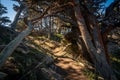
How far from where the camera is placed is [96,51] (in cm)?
1081

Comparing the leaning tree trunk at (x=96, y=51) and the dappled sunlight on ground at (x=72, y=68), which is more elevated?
the leaning tree trunk at (x=96, y=51)

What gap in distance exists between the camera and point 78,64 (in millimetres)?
13578

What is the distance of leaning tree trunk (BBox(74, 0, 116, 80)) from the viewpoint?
34.0 ft

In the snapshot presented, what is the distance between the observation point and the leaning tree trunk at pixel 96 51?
34.0 feet

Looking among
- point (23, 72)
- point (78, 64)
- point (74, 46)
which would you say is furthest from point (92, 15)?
point (23, 72)

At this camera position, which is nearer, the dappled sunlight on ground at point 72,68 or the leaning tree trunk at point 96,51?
the leaning tree trunk at point 96,51

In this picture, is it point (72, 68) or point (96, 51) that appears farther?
point (72, 68)

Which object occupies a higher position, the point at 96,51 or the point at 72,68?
the point at 96,51

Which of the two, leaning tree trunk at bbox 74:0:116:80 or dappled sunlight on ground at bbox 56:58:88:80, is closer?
leaning tree trunk at bbox 74:0:116:80

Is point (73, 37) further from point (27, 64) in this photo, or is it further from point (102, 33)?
point (27, 64)

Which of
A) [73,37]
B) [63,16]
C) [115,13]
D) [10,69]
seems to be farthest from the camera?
[73,37]

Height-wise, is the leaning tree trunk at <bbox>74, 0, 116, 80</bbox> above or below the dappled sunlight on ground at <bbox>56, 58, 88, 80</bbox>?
above

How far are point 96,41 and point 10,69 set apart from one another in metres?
6.27

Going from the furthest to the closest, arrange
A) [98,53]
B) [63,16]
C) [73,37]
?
[73,37] < [63,16] < [98,53]
